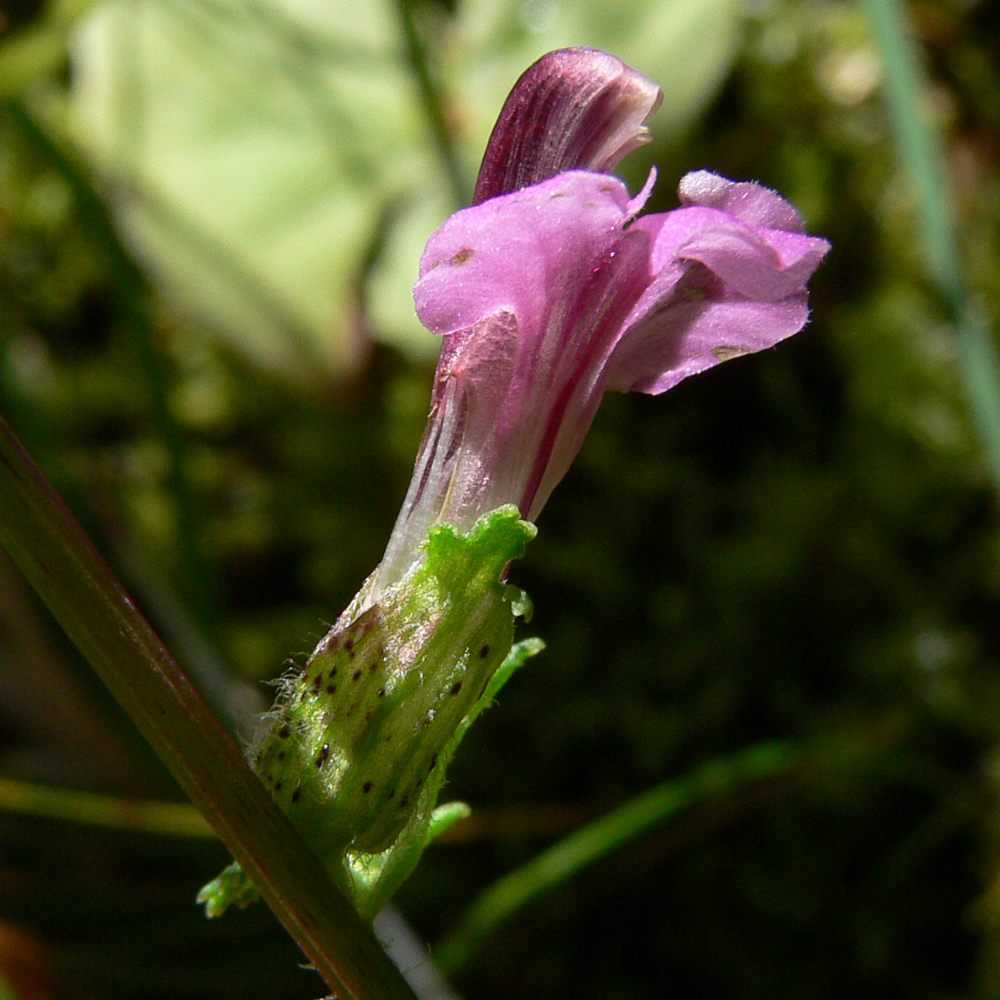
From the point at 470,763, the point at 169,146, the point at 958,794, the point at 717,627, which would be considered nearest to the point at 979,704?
the point at 958,794

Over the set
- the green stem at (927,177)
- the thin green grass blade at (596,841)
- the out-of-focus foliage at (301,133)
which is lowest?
the thin green grass blade at (596,841)

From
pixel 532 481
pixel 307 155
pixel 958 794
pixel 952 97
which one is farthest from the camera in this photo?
pixel 952 97

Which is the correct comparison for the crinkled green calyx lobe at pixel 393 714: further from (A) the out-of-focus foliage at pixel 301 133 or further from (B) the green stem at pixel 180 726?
(A) the out-of-focus foliage at pixel 301 133

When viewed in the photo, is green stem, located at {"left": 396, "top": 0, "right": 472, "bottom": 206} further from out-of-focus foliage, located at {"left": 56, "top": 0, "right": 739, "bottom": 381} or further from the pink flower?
the pink flower

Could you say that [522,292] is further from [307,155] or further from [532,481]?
[307,155]

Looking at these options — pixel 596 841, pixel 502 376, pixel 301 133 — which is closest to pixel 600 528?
pixel 596 841

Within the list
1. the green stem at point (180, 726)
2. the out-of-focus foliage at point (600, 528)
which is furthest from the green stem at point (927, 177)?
the green stem at point (180, 726)
